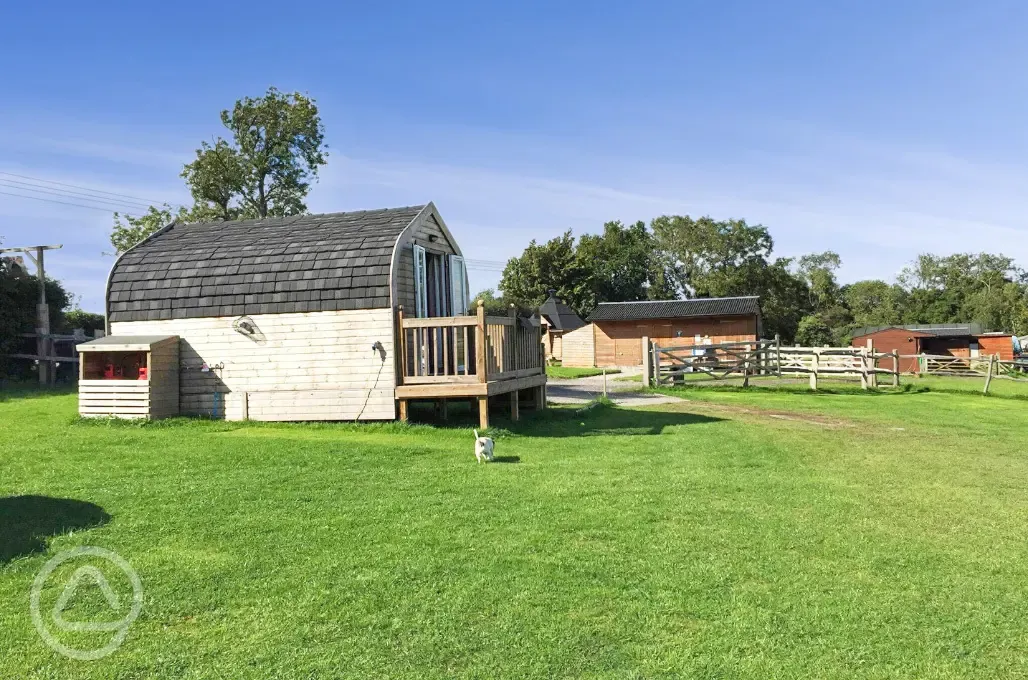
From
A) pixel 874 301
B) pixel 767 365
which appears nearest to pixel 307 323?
pixel 767 365

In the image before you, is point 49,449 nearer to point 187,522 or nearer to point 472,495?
point 187,522

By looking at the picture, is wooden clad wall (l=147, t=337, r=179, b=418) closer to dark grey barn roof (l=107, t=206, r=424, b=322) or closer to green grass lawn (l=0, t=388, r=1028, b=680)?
dark grey barn roof (l=107, t=206, r=424, b=322)

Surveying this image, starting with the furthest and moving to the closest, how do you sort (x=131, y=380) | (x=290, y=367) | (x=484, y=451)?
(x=290, y=367) → (x=131, y=380) → (x=484, y=451)

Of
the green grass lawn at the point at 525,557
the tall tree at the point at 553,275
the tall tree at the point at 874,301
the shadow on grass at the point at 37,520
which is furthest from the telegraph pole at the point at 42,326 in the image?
the tall tree at the point at 874,301

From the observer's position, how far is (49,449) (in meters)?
10.0

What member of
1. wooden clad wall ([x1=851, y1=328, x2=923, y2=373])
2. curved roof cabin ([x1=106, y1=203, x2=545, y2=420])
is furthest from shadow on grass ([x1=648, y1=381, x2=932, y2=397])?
wooden clad wall ([x1=851, y1=328, x2=923, y2=373])

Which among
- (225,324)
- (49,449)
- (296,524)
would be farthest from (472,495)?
(225,324)

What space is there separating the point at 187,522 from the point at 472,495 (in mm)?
2608

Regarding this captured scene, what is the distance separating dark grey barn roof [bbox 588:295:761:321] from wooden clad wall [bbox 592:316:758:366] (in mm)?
453

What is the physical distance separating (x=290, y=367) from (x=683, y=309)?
36809 millimetres

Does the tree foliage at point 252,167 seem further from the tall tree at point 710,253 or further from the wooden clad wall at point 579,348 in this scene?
the tall tree at point 710,253

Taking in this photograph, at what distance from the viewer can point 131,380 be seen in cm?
1309

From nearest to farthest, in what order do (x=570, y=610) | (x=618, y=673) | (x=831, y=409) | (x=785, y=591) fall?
(x=618, y=673)
(x=570, y=610)
(x=785, y=591)
(x=831, y=409)

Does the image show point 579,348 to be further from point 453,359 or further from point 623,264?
point 453,359
